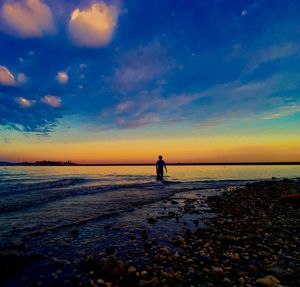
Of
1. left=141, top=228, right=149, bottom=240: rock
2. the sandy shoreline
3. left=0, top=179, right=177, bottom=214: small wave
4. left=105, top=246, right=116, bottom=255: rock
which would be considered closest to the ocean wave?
left=0, top=179, right=177, bottom=214: small wave

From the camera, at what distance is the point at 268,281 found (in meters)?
4.73

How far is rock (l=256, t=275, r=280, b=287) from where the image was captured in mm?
4652

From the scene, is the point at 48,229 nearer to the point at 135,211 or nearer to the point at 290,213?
the point at 135,211

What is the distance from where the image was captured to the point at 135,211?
13672 mm

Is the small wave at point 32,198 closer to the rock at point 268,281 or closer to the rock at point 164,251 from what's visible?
the rock at point 164,251

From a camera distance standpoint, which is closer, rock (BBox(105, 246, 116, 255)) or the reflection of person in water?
rock (BBox(105, 246, 116, 255))

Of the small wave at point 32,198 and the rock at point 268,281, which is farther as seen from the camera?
the small wave at point 32,198

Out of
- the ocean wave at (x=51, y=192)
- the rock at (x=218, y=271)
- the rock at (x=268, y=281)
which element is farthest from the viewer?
the ocean wave at (x=51, y=192)

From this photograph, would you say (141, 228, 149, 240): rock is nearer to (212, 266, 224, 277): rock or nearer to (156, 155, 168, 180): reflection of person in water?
(212, 266, 224, 277): rock

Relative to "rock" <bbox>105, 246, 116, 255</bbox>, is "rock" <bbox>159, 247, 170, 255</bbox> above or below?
above

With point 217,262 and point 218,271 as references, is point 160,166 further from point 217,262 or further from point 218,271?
point 218,271

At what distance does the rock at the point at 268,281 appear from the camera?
15.3 feet

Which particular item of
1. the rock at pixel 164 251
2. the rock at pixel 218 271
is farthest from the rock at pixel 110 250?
the rock at pixel 218 271

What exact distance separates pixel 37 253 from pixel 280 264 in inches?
262
